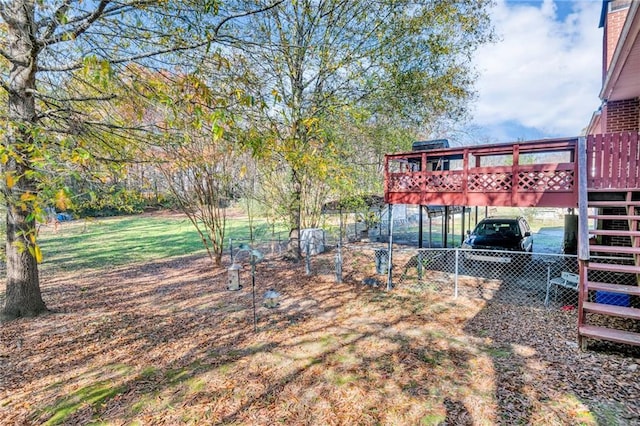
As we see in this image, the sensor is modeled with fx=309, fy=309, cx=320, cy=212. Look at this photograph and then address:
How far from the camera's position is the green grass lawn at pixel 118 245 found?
1177cm

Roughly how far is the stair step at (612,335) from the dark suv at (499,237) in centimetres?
446

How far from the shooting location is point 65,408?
338cm

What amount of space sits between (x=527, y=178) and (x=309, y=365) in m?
5.75

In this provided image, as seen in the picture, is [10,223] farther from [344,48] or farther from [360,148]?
[360,148]

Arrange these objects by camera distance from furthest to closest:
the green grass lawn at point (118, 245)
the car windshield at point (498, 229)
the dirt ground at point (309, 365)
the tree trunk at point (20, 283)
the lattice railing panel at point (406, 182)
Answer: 1. the green grass lawn at point (118, 245)
2. the car windshield at point (498, 229)
3. the lattice railing panel at point (406, 182)
4. the tree trunk at point (20, 283)
5. the dirt ground at point (309, 365)

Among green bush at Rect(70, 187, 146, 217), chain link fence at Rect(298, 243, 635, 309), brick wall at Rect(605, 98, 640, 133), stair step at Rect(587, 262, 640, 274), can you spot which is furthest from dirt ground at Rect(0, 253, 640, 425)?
brick wall at Rect(605, 98, 640, 133)

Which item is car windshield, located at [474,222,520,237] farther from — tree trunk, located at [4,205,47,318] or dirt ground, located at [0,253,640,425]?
tree trunk, located at [4,205,47,318]

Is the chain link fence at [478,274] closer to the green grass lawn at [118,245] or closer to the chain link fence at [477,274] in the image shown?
the chain link fence at [477,274]

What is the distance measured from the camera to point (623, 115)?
23.5 feet

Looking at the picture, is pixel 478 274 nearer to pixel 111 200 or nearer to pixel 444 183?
pixel 444 183

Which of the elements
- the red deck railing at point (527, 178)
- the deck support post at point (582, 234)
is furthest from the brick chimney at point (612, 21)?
the deck support post at point (582, 234)

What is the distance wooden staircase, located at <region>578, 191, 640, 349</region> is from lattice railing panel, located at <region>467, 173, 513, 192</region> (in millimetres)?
1448

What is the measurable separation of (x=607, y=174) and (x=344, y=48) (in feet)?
22.7

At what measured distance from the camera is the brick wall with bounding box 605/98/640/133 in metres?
7.04
